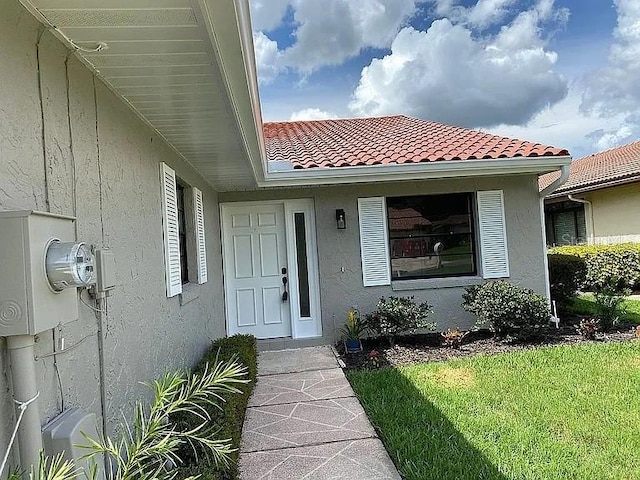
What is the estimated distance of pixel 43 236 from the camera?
6.15ft

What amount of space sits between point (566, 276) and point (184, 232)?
803 centimetres

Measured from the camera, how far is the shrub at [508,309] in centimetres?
734

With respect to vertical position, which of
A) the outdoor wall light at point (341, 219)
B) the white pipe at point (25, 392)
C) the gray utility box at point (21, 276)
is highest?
the outdoor wall light at point (341, 219)

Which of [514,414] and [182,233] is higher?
[182,233]

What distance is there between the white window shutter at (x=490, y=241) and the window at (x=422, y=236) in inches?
9.2

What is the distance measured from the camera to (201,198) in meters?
6.80

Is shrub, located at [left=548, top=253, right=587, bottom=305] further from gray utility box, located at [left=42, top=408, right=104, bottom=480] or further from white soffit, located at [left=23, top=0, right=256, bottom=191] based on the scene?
gray utility box, located at [left=42, top=408, right=104, bottom=480]

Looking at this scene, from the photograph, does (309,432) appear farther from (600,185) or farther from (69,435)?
(600,185)

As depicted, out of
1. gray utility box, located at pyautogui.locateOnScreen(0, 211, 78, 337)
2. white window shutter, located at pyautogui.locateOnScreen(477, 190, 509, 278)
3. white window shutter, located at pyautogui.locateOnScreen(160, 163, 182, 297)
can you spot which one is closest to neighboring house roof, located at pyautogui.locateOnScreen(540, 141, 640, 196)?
white window shutter, located at pyautogui.locateOnScreen(477, 190, 509, 278)

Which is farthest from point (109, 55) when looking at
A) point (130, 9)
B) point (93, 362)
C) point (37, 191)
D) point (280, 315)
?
point (280, 315)

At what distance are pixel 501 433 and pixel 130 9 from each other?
429 centimetres

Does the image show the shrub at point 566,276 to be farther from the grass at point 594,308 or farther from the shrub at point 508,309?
the shrub at point 508,309

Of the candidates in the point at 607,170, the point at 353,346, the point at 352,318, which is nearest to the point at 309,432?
the point at 353,346

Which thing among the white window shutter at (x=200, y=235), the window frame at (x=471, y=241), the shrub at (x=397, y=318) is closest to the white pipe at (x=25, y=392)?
the white window shutter at (x=200, y=235)
